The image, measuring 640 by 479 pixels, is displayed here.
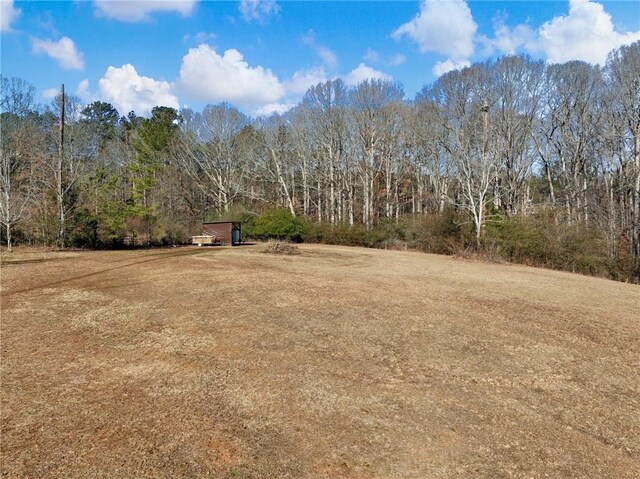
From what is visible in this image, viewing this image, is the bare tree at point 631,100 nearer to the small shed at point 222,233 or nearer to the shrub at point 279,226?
the shrub at point 279,226

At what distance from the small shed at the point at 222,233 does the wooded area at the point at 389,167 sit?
178 cm

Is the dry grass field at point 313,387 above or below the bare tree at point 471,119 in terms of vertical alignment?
below

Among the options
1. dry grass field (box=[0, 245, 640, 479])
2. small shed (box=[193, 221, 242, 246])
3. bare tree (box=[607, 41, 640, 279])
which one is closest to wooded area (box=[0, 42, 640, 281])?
bare tree (box=[607, 41, 640, 279])

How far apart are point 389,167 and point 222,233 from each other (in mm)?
14456

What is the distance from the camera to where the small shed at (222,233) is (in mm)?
22413

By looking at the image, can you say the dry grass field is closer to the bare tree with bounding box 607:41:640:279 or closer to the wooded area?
the wooded area

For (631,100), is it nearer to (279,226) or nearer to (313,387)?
(279,226)

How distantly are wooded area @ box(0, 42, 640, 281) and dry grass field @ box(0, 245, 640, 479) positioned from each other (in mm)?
11346

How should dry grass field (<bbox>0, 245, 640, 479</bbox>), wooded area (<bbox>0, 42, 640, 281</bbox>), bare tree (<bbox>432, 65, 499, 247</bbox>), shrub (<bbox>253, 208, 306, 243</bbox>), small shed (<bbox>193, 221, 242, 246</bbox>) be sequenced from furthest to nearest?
shrub (<bbox>253, 208, 306, 243</bbox>)
small shed (<bbox>193, 221, 242, 246</bbox>)
bare tree (<bbox>432, 65, 499, 247</bbox>)
wooded area (<bbox>0, 42, 640, 281</bbox>)
dry grass field (<bbox>0, 245, 640, 479</bbox>)

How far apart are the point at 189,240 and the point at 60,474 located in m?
22.2

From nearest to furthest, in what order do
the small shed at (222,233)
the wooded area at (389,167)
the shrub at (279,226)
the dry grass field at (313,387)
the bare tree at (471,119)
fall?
1. the dry grass field at (313,387)
2. the wooded area at (389,167)
3. the bare tree at (471,119)
4. the small shed at (222,233)
5. the shrub at (279,226)

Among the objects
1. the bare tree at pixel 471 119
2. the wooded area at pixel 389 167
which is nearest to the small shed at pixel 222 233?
the wooded area at pixel 389 167

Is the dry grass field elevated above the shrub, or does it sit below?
below

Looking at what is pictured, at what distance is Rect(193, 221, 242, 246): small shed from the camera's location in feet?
73.5
